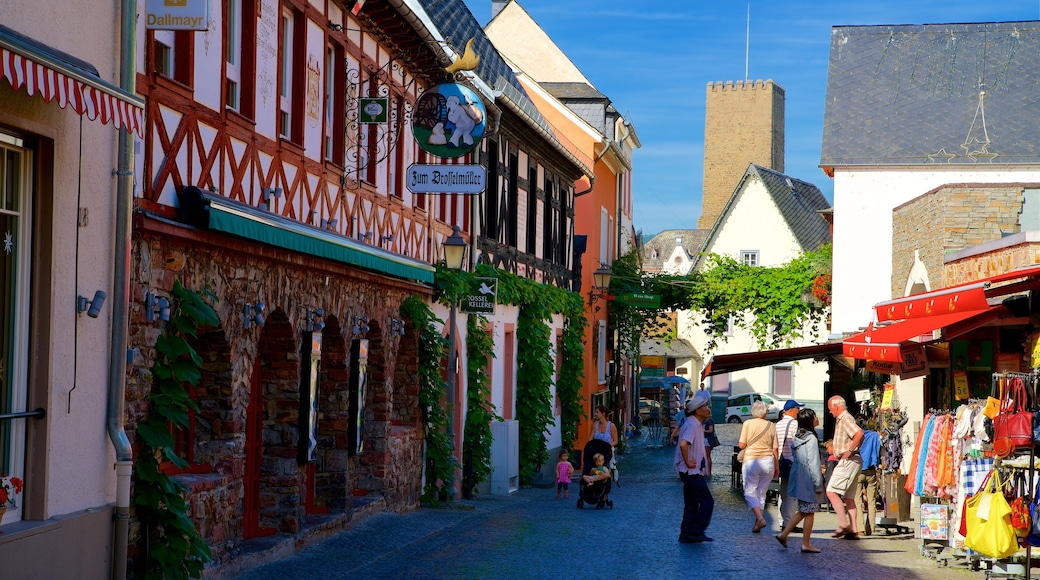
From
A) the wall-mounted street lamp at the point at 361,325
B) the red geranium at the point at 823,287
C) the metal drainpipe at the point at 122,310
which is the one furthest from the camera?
the red geranium at the point at 823,287

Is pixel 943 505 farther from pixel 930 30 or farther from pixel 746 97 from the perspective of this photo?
pixel 746 97

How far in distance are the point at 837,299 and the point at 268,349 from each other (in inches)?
795

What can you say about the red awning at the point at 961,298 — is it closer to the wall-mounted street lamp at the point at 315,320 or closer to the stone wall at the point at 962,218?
the stone wall at the point at 962,218

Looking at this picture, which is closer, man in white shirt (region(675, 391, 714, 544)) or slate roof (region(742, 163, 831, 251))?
man in white shirt (region(675, 391, 714, 544))

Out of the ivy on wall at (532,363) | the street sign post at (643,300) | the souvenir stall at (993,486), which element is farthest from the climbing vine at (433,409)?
the street sign post at (643,300)

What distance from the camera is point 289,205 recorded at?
1275 centimetres

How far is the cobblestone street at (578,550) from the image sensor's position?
11805 mm

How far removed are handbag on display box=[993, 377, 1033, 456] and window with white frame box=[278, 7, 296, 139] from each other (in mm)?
6818

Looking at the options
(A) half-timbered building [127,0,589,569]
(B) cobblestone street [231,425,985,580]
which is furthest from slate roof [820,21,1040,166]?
(A) half-timbered building [127,0,589,569]

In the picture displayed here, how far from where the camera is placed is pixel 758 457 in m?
15.3

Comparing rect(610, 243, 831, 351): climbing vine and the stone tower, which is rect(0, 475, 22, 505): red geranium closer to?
rect(610, 243, 831, 351): climbing vine

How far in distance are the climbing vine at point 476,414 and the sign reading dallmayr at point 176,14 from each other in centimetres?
1217

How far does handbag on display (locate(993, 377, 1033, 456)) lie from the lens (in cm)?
1062

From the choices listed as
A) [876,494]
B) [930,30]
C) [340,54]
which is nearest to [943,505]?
[876,494]
